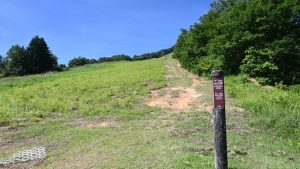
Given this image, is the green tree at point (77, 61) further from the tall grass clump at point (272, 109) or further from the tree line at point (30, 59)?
the tall grass clump at point (272, 109)

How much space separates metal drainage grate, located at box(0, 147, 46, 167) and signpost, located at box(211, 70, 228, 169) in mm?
4420

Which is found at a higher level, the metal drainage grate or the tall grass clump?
the metal drainage grate

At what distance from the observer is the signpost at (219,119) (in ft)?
16.4

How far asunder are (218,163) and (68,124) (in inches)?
272

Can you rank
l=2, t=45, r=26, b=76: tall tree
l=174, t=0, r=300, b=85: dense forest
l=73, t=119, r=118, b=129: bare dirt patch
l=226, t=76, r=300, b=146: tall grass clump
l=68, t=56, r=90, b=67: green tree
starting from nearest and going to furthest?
l=226, t=76, r=300, b=146: tall grass clump, l=73, t=119, r=118, b=129: bare dirt patch, l=174, t=0, r=300, b=85: dense forest, l=2, t=45, r=26, b=76: tall tree, l=68, t=56, r=90, b=67: green tree

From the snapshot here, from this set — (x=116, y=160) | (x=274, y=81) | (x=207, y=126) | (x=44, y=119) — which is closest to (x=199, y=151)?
(x=116, y=160)

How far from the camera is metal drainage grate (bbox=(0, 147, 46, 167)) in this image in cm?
768

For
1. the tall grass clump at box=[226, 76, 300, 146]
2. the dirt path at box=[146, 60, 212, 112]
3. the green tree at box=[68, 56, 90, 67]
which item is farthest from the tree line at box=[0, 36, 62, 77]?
the tall grass clump at box=[226, 76, 300, 146]

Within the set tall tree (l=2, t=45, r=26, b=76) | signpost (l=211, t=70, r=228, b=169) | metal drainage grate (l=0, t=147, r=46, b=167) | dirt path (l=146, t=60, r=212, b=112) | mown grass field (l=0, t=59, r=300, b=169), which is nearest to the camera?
signpost (l=211, t=70, r=228, b=169)

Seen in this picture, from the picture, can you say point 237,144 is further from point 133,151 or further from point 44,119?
point 44,119

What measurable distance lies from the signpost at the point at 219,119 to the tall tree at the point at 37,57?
55.8 metres

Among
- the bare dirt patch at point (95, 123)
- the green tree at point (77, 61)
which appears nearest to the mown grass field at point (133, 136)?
the bare dirt patch at point (95, 123)

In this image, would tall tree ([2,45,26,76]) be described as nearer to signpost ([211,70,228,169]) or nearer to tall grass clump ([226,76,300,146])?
tall grass clump ([226,76,300,146])

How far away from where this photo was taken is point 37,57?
5850 cm
